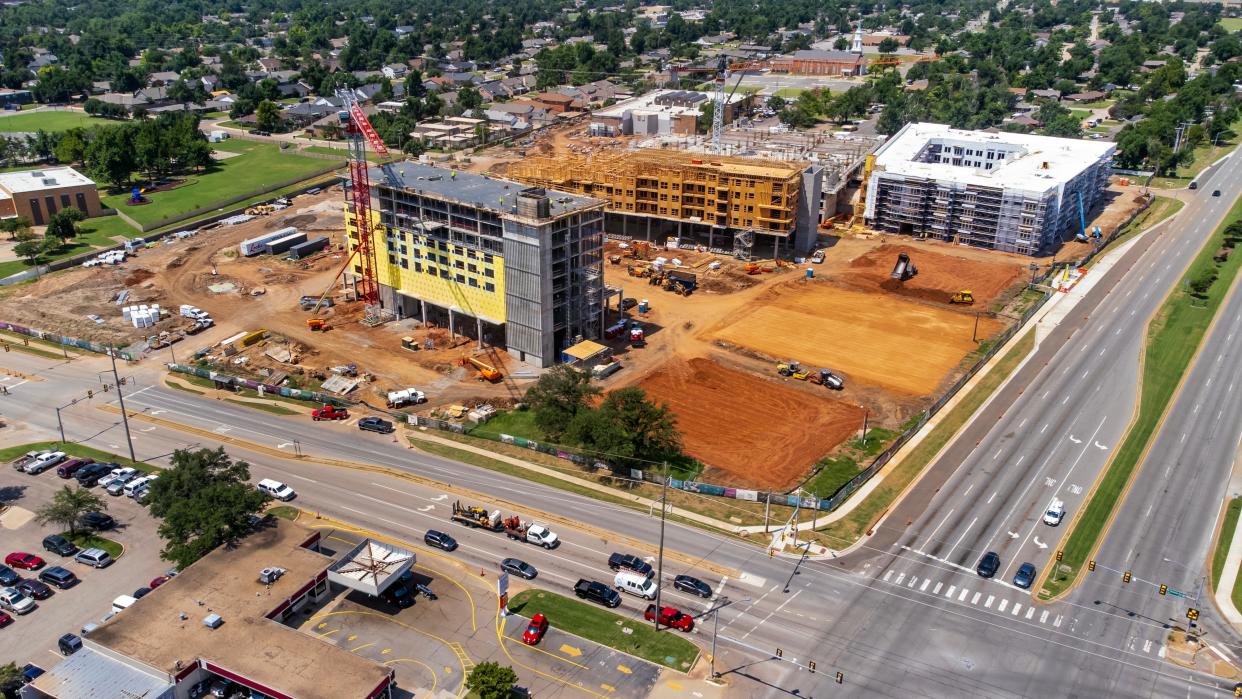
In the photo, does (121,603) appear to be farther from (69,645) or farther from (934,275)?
(934,275)

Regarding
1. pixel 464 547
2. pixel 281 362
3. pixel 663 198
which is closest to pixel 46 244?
pixel 281 362

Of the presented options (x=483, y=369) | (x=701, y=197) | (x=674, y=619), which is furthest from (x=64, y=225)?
(x=674, y=619)

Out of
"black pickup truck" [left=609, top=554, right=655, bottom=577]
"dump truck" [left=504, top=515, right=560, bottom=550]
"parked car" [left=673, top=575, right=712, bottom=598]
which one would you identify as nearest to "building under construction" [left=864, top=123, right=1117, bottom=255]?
"parked car" [left=673, top=575, right=712, bottom=598]

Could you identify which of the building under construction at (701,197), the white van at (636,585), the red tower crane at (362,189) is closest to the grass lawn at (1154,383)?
the white van at (636,585)

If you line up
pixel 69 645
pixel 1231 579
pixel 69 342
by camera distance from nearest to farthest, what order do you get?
pixel 69 645
pixel 1231 579
pixel 69 342

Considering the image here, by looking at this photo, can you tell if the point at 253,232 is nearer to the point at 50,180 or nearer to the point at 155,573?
the point at 50,180

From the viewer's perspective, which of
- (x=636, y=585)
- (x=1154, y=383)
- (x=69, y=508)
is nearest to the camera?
(x=636, y=585)

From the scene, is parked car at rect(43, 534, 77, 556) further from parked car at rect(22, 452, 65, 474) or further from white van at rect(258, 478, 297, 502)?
white van at rect(258, 478, 297, 502)
